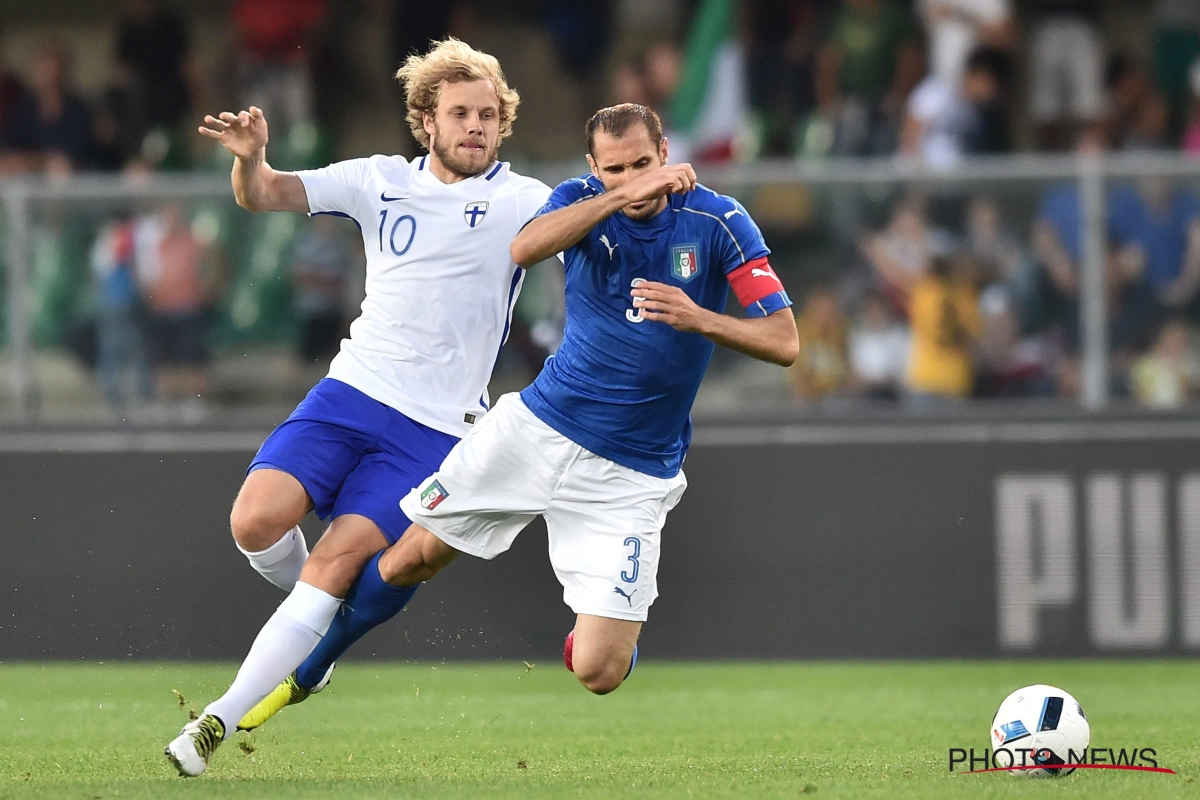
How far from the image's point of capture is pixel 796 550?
10688 millimetres

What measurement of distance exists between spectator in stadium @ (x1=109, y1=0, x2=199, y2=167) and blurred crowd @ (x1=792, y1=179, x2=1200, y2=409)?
553 centimetres

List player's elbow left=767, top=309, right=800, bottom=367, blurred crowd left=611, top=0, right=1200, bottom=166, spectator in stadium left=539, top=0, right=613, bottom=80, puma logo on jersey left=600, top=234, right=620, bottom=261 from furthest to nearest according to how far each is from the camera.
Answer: spectator in stadium left=539, top=0, right=613, bottom=80
blurred crowd left=611, top=0, right=1200, bottom=166
puma logo on jersey left=600, top=234, right=620, bottom=261
player's elbow left=767, top=309, right=800, bottom=367

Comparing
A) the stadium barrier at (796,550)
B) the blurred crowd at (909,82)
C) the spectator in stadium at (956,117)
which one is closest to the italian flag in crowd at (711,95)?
the blurred crowd at (909,82)

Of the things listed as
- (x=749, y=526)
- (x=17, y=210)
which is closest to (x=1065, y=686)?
(x=749, y=526)

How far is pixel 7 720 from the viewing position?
26.9 feet

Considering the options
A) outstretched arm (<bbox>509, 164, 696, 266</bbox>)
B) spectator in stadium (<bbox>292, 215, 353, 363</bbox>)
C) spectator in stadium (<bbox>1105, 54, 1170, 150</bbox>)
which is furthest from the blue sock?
spectator in stadium (<bbox>1105, 54, 1170, 150</bbox>)

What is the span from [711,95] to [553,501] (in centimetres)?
692

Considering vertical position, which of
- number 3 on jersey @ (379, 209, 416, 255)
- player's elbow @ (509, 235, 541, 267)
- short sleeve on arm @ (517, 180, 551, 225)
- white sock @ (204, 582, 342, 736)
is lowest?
white sock @ (204, 582, 342, 736)

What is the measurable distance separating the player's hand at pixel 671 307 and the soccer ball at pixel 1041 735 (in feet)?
5.86

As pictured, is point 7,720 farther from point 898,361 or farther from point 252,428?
point 898,361

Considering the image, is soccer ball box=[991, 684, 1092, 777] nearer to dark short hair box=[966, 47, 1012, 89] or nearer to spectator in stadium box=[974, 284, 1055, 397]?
spectator in stadium box=[974, 284, 1055, 397]

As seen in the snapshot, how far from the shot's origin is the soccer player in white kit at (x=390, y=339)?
6.40 metres

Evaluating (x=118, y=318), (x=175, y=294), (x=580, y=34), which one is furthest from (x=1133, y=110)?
(x=118, y=318)

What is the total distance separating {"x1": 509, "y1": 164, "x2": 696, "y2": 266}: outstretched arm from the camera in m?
5.71
